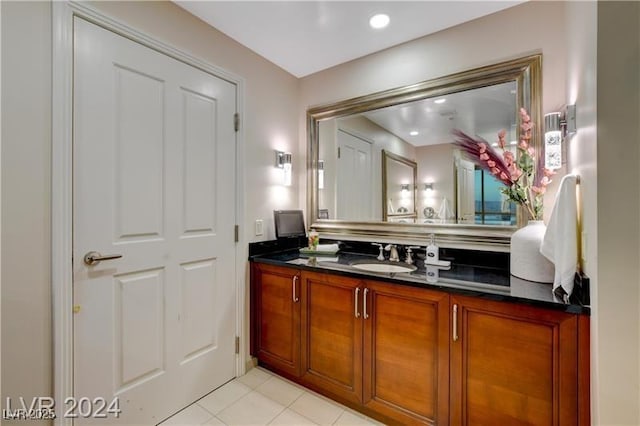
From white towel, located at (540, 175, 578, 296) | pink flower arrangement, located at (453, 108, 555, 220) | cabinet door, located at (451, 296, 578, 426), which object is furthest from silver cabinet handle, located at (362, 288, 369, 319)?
pink flower arrangement, located at (453, 108, 555, 220)

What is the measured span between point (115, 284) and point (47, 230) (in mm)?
392

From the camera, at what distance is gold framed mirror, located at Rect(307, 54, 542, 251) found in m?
1.71

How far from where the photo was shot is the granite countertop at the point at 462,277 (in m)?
1.21

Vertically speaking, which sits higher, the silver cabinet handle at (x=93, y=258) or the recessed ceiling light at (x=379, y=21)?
the recessed ceiling light at (x=379, y=21)

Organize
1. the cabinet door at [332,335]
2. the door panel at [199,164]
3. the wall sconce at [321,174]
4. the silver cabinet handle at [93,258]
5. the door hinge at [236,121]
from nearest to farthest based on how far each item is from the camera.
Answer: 1. the silver cabinet handle at [93,258]
2. the cabinet door at [332,335]
3. the door panel at [199,164]
4. the door hinge at [236,121]
5. the wall sconce at [321,174]

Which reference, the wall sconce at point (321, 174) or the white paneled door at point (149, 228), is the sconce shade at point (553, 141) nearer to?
the wall sconce at point (321, 174)

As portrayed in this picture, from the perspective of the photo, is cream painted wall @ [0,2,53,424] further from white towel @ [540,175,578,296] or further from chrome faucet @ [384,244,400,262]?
white towel @ [540,175,578,296]

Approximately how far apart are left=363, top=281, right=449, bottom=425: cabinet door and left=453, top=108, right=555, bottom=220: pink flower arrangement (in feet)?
2.39

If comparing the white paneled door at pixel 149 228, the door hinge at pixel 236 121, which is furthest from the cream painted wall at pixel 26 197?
the door hinge at pixel 236 121

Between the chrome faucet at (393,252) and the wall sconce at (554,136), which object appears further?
the chrome faucet at (393,252)

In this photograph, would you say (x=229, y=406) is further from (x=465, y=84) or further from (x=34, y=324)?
(x=465, y=84)

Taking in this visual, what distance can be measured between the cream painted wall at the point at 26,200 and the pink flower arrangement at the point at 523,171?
2243 millimetres

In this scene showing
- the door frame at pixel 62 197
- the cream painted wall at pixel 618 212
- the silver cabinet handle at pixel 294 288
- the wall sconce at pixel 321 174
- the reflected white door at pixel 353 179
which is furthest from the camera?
the wall sconce at pixel 321 174

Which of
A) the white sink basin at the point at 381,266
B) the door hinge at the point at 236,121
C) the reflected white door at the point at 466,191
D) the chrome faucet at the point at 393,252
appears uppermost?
the door hinge at the point at 236,121
